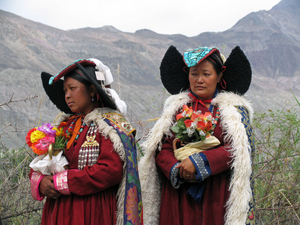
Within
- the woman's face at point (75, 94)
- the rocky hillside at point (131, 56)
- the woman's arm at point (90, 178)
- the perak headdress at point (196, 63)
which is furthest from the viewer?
the rocky hillside at point (131, 56)

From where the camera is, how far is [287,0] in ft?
56.1

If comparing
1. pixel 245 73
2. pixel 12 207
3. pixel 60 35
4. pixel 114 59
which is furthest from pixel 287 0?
pixel 12 207

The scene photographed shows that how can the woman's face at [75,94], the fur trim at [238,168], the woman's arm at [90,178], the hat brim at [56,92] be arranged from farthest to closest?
the hat brim at [56,92]
the woman's face at [75,94]
the fur trim at [238,168]
the woman's arm at [90,178]

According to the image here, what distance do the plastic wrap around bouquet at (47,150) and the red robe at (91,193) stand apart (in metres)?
0.10

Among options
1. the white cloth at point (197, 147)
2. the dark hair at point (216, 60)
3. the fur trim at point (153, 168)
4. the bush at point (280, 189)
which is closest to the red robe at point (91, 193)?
the fur trim at point (153, 168)

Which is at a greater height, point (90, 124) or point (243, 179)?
point (90, 124)

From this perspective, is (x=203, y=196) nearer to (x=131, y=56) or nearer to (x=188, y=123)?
(x=188, y=123)

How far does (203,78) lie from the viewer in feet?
7.16

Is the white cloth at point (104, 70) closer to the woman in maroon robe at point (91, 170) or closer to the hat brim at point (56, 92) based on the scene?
the woman in maroon robe at point (91, 170)

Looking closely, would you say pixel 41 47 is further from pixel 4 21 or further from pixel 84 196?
pixel 84 196

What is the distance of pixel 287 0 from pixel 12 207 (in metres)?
19.5

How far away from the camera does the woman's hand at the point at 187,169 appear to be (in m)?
1.90

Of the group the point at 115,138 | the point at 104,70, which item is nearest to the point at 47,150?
the point at 115,138

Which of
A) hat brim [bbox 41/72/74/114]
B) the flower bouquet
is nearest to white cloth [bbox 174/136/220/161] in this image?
the flower bouquet
